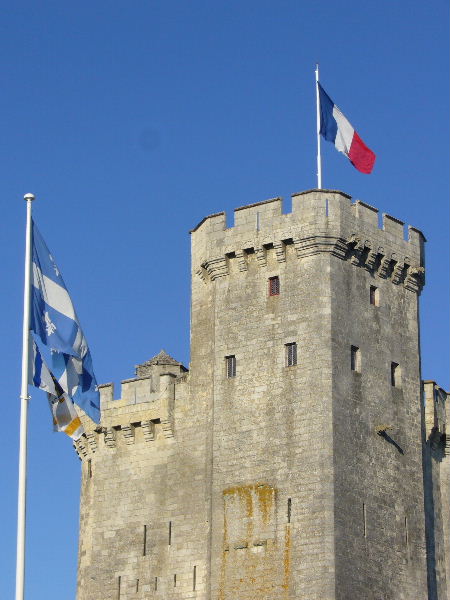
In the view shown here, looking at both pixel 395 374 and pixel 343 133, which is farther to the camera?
pixel 343 133

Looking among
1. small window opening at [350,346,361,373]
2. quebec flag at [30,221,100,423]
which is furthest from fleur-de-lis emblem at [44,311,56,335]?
small window opening at [350,346,361,373]

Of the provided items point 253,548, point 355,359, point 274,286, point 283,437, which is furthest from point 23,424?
point 355,359

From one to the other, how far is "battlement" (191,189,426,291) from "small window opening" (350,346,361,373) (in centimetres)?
298

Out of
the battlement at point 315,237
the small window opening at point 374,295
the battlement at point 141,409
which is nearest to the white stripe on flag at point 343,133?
the battlement at point 315,237

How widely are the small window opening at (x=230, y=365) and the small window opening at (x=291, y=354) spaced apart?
6.76ft

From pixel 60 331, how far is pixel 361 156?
1933 centimetres

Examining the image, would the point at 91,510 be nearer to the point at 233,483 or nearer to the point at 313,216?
the point at 233,483

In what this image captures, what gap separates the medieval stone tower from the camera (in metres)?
49.4

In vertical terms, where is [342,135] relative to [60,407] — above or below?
above

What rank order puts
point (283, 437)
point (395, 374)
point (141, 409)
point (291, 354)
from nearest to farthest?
1. point (283, 437)
2. point (291, 354)
3. point (395, 374)
4. point (141, 409)

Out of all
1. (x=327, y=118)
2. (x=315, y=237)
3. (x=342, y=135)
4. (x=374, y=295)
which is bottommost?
(x=374, y=295)

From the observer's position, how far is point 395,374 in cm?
5319

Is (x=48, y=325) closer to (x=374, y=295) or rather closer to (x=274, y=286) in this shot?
(x=274, y=286)

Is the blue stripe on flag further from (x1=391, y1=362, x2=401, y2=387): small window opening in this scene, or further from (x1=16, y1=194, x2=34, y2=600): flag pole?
(x1=16, y1=194, x2=34, y2=600): flag pole
